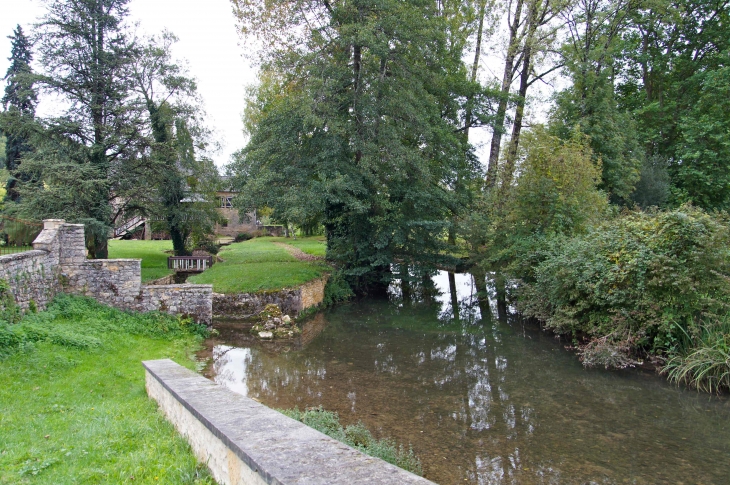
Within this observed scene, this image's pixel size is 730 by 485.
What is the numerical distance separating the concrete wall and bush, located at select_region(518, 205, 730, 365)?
9.78 meters

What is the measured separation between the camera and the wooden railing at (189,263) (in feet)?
63.6

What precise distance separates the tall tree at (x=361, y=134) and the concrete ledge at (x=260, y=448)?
1155 cm

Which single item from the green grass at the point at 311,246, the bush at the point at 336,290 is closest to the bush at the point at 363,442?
the bush at the point at 336,290

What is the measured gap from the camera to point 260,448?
295 cm

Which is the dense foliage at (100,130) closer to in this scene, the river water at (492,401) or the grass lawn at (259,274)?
the grass lawn at (259,274)

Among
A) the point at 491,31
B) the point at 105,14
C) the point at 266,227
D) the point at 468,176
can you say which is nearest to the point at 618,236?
the point at 468,176

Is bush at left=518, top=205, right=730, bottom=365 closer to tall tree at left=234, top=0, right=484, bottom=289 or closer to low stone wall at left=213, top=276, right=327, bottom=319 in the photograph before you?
tall tree at left=234, top=0, right=484, bottom=289

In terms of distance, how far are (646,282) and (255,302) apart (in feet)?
34.8

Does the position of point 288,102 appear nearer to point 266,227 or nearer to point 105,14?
point 105,14

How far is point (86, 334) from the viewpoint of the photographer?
951 cm

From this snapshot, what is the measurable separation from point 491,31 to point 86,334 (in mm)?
22848

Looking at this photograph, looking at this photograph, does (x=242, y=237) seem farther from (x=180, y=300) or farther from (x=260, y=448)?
(x=260, y=448)

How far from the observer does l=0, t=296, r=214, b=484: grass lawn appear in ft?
12.6

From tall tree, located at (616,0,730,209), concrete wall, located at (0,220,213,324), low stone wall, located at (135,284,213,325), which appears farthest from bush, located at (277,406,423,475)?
tall tree, located at (616,0,730,209)
